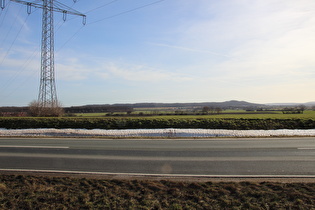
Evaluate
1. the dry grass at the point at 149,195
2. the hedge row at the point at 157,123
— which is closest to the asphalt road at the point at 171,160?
the dry grass at the point at 149,195

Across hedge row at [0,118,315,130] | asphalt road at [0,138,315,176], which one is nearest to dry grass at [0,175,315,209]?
asphalt road at [0,138,315,176]

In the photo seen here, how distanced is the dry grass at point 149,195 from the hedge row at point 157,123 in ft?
44.4

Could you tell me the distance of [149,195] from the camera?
4.91 metres

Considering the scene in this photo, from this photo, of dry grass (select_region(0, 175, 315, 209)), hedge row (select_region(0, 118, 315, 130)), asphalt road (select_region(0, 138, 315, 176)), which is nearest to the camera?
dry grass (select_region(0, 175, 315, 209))

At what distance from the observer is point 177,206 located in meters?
4.35

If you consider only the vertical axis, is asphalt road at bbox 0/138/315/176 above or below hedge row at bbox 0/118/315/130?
below

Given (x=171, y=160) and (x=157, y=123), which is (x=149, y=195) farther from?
(x=157, y=123)

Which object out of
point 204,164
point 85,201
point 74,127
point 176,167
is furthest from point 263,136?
point 74,127

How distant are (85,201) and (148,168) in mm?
3026

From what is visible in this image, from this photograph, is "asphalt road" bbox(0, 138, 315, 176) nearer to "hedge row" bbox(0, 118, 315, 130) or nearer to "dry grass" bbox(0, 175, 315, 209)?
"dry grass" bbox(0, 175, 315, 209)

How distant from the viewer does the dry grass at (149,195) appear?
4.41 m

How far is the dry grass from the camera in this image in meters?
4.41

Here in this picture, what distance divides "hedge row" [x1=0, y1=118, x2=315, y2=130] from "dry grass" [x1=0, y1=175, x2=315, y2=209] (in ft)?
44.4

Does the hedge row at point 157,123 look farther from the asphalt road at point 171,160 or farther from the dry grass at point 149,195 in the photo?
the dry grass at point 149,195
